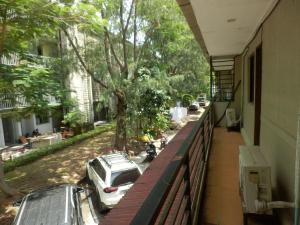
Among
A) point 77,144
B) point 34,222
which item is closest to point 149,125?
point 77,144

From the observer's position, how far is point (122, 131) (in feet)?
37.5

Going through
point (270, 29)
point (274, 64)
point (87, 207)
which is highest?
point (270, 29)

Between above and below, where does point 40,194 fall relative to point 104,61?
below

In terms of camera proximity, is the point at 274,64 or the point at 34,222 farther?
the point at 34,222

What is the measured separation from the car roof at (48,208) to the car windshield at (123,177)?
1033 mm

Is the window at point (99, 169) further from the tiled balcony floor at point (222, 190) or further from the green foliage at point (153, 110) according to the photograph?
the green foliage at point (153, 110)

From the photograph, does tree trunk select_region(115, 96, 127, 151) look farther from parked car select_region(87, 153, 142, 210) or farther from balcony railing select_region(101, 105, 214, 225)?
balcony railing select_region(101, 105, 214, 225)

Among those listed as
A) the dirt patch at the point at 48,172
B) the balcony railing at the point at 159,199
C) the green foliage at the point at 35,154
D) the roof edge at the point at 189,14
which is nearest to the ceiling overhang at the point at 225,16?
the roof edge at the point at 189,14

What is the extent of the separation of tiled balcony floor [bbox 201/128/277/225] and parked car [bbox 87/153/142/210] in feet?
7.74

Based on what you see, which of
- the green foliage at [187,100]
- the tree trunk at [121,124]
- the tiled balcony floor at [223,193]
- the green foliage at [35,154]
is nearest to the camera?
the tiled balcony floor at [223,193]

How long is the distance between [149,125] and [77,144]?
13.3 ft

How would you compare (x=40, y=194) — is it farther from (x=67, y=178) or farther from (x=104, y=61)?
(x=104, y=61)

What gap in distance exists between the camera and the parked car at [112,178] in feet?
19.6

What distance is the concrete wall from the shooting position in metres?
2.12
